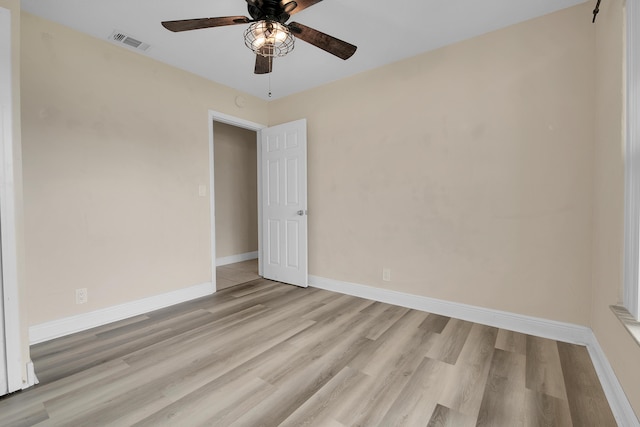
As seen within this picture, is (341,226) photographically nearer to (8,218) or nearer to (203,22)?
(203,22)

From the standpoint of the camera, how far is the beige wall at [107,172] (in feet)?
7.23

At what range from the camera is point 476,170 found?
2.50 metres

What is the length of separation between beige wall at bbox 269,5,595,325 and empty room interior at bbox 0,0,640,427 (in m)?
0.02

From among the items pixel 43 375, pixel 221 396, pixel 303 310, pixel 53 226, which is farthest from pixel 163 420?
pixel 53 226

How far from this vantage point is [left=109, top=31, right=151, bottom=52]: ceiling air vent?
2.44m

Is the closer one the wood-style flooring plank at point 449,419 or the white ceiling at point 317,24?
the wood-style flooring plank at point 449,419

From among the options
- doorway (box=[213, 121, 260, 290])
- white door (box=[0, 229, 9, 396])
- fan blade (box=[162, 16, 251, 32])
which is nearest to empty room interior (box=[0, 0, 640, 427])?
white door (box=[0, 229, 9, 396])

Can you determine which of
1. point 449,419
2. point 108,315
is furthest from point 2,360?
point 449,419

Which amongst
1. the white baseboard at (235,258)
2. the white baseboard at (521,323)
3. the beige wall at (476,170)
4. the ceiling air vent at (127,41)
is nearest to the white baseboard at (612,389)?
the white baseboard at (521,323)

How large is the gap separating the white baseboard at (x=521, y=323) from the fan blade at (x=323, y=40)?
7.71 feet

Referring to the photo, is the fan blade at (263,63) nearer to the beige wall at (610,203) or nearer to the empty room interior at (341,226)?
the empty room interior at (341,226)

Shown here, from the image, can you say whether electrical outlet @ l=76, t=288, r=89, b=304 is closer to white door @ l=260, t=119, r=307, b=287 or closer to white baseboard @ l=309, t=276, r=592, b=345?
white door @ l=260, t=119, r=307, b=287

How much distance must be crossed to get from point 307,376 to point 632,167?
2.07 metres

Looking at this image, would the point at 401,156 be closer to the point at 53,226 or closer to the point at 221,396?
the point at 221,396
